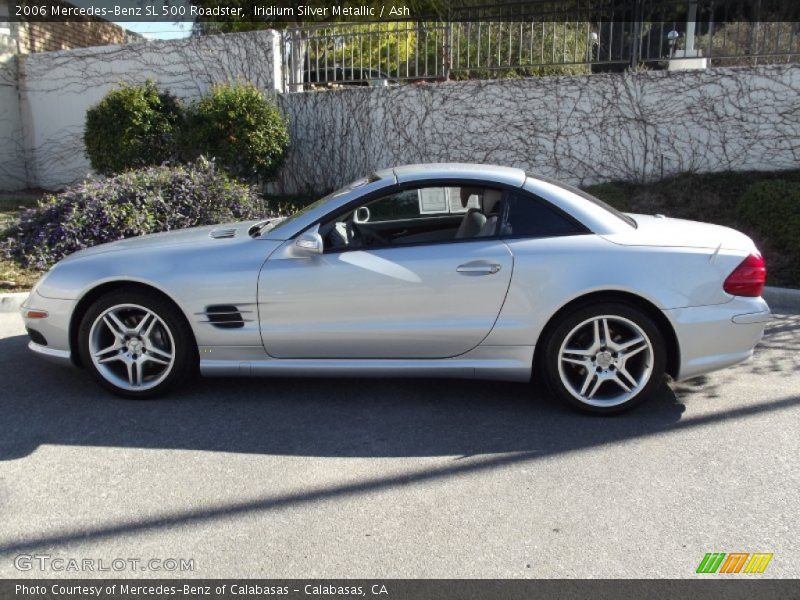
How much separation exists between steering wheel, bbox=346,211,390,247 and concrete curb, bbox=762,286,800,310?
4.52 meters

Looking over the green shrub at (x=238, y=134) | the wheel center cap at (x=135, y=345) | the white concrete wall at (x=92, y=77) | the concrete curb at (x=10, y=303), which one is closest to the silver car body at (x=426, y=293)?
the wheel center cap at (x=135, y=345)

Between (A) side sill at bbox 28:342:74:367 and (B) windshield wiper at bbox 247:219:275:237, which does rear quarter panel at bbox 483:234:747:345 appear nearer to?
(B) windshield wiper at bbox 247:219:275:237

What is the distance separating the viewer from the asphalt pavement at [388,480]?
2.88m

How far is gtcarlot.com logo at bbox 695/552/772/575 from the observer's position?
9.20ft

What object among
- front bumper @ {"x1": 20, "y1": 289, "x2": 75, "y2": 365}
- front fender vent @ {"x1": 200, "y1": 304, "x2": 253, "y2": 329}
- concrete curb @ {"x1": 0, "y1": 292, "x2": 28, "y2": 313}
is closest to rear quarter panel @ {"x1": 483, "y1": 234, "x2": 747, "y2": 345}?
front fender vent @ {"x1": 200, "y1": 304, "x2": 253, "y2": 329}

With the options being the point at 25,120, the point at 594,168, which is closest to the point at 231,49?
the point at 25,120

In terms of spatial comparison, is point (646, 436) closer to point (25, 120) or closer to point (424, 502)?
point (424, 502)

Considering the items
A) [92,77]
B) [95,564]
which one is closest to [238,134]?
[92,77]

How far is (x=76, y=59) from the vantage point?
1318 centimetres

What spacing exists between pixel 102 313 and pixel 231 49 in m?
9.02

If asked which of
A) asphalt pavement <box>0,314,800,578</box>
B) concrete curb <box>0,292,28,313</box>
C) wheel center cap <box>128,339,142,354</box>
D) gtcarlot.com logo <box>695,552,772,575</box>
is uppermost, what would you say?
wheel center cap <box>128,339,142,354</box>

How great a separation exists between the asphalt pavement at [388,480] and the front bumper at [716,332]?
35 centimetres

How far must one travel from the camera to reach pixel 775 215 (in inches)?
315

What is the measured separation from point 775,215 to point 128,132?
9102 millimetres
